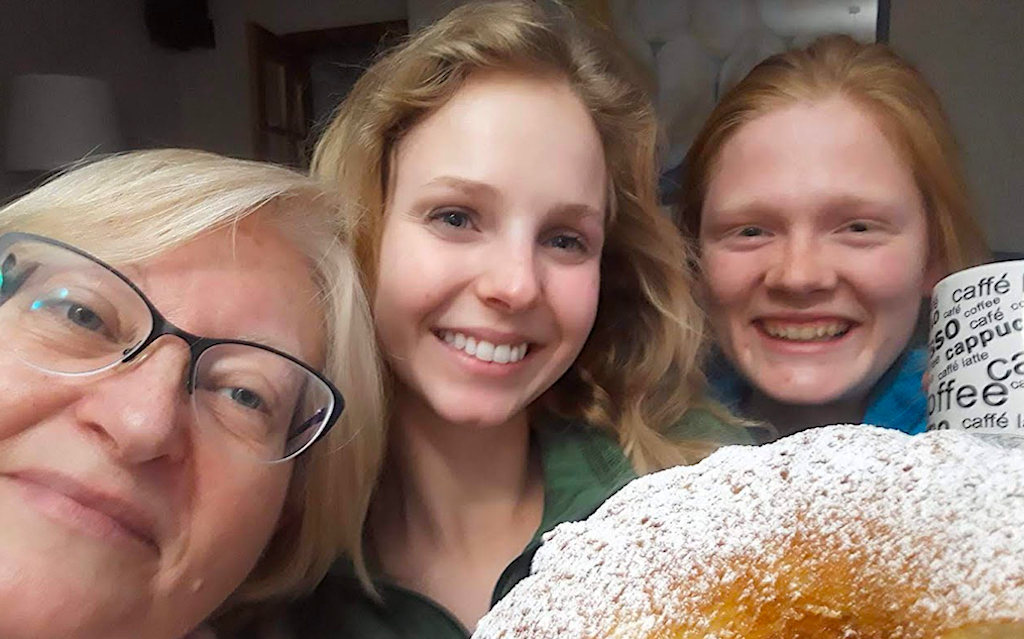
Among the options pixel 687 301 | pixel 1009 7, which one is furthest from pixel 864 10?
pixel 687 301

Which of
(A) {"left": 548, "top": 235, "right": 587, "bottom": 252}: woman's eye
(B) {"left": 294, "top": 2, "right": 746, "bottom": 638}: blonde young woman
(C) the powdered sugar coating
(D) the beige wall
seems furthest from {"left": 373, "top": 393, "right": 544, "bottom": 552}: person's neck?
(D) the beige wall

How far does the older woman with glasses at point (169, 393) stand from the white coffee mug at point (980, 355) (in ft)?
0.89

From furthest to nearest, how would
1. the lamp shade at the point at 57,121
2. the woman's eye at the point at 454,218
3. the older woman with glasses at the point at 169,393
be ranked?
the lamp shade at the point at 57,121
the woman's eye at the point at 454,218
the older woman with glasses at the point at 169,393

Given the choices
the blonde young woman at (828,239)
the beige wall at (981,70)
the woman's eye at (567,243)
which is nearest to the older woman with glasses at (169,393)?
the woman's eye at (567,243)

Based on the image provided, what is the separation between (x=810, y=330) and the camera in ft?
1.31

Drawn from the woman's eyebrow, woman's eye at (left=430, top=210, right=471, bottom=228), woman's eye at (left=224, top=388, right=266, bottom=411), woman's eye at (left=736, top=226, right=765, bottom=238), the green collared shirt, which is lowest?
the green collared shirt

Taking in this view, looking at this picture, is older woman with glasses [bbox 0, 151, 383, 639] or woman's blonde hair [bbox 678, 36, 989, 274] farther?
woman's blonde hair [bbox 678, 36, 989, 274]

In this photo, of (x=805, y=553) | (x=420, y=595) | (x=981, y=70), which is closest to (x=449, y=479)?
(x=420, y=595)

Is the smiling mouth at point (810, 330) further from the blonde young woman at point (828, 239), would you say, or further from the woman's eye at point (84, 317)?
the woman's eye at point (84, 317)

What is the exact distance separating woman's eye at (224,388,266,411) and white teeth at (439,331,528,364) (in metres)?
0.11

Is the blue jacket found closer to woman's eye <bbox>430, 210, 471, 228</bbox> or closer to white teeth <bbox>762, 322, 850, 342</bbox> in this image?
white teeth <bbox>762, 322, 850, 342</bbox>

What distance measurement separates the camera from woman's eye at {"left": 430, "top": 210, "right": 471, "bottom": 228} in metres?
0.41

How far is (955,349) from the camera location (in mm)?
325

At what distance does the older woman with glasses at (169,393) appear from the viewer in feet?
1.03
